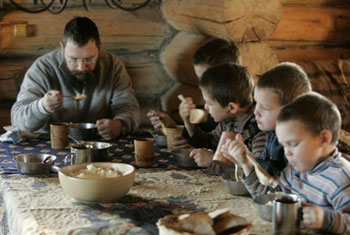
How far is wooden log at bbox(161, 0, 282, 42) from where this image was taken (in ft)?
12.9

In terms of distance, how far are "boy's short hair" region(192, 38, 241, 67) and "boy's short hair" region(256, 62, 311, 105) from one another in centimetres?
100

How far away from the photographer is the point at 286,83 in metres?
2.42

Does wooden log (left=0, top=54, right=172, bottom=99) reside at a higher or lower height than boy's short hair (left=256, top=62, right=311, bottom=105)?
lower

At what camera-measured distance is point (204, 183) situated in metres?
2.57

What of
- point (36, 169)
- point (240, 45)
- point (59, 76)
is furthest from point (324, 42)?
point (36, 169)

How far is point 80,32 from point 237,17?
1.11 metres

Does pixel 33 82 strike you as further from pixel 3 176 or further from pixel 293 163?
pixel 293 163

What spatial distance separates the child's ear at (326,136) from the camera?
195 cm

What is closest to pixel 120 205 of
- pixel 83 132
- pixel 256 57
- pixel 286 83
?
pixel 286 83

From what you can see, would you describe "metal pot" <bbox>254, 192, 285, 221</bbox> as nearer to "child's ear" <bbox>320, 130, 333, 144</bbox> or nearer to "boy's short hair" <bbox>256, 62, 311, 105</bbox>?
"child's ear" <bbox>320, 130, 333, 144</bbox>

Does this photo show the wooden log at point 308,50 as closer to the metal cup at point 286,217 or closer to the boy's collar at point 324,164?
the boy's collar at point 324,164

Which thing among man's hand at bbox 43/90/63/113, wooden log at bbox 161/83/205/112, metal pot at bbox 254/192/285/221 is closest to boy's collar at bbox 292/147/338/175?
metal pot at bbox 254/192/285/221

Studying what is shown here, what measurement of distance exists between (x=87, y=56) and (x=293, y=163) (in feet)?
7.34

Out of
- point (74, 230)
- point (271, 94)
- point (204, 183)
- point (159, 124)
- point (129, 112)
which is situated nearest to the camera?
point (74, 230)
